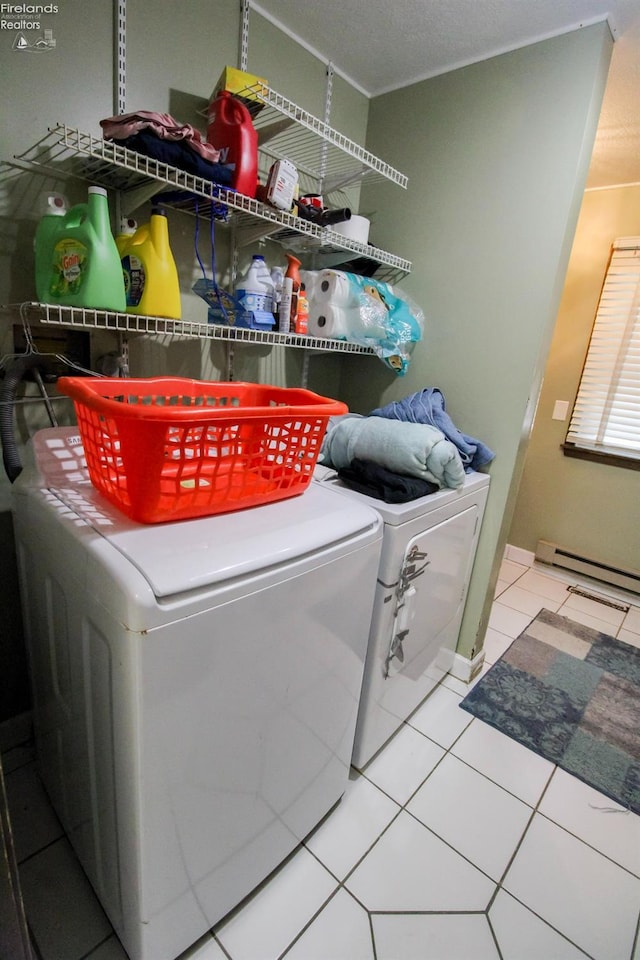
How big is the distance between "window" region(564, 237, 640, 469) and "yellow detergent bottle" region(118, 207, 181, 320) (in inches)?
109

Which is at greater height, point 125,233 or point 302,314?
point 125,233

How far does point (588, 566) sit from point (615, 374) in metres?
1.29

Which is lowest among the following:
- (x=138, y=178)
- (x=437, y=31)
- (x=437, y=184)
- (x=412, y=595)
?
(x=412, y=595)

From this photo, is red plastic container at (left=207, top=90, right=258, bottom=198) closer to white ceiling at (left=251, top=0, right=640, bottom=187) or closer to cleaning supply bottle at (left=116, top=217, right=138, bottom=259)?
cleaning supply bottle at (left=116, top=217, right=138, bottom=259)

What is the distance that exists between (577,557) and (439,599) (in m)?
1.98

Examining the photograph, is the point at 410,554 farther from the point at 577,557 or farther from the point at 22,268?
the point at 577,557

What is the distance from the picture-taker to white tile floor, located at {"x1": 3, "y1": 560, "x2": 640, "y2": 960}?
1081 mm

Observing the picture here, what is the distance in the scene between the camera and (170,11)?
128 centimetres

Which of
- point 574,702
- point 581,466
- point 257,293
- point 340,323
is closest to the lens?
point 257,293

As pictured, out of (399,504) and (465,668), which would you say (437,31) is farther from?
(465,668)

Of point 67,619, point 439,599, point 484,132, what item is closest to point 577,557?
point 439,599

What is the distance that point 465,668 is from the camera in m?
2.01

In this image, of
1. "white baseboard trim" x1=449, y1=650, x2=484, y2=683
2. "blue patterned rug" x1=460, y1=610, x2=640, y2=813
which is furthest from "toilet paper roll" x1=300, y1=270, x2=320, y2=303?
"blue patterned rug" x1=460, y1=610, x2=640, y2=813

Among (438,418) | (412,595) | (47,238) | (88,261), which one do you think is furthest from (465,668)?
(47,238)
